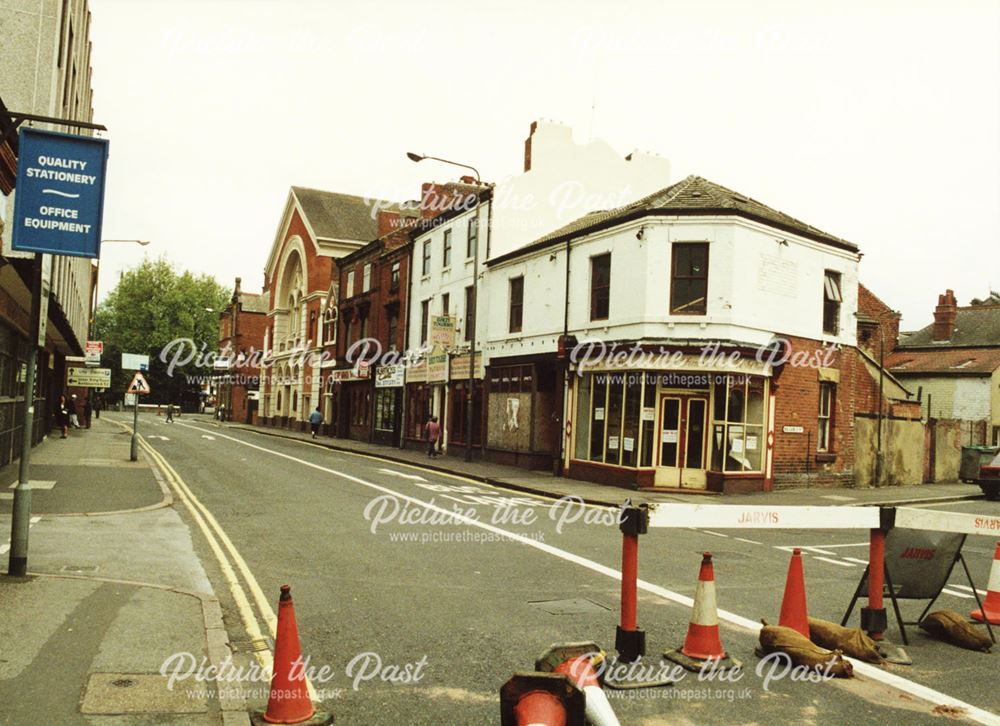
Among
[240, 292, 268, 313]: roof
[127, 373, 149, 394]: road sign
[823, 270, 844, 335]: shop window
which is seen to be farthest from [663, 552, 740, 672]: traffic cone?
[240, 292, 268, 313]: roof

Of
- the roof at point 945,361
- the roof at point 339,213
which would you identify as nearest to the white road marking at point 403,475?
the roof at point 945,361

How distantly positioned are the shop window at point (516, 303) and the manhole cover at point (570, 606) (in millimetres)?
20105

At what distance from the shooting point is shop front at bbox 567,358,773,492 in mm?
21797

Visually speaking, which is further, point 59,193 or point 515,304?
point 515,304

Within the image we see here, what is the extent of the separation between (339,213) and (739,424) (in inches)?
1708

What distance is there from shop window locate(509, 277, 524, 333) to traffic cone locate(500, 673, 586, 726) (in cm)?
2429


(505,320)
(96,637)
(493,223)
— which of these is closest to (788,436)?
(505,320)

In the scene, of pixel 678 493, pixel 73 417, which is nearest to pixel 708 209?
pixel 678 493

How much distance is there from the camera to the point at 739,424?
72.3 feet

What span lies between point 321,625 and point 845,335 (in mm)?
21607

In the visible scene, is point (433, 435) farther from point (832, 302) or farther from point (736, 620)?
point (736, 620)

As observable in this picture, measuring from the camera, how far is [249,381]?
7438 cm

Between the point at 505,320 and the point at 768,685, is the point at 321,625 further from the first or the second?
the point at 505,320

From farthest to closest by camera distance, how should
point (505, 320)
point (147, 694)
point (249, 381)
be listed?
point (249, 381) → point (505, 320) → point (147, 694)
